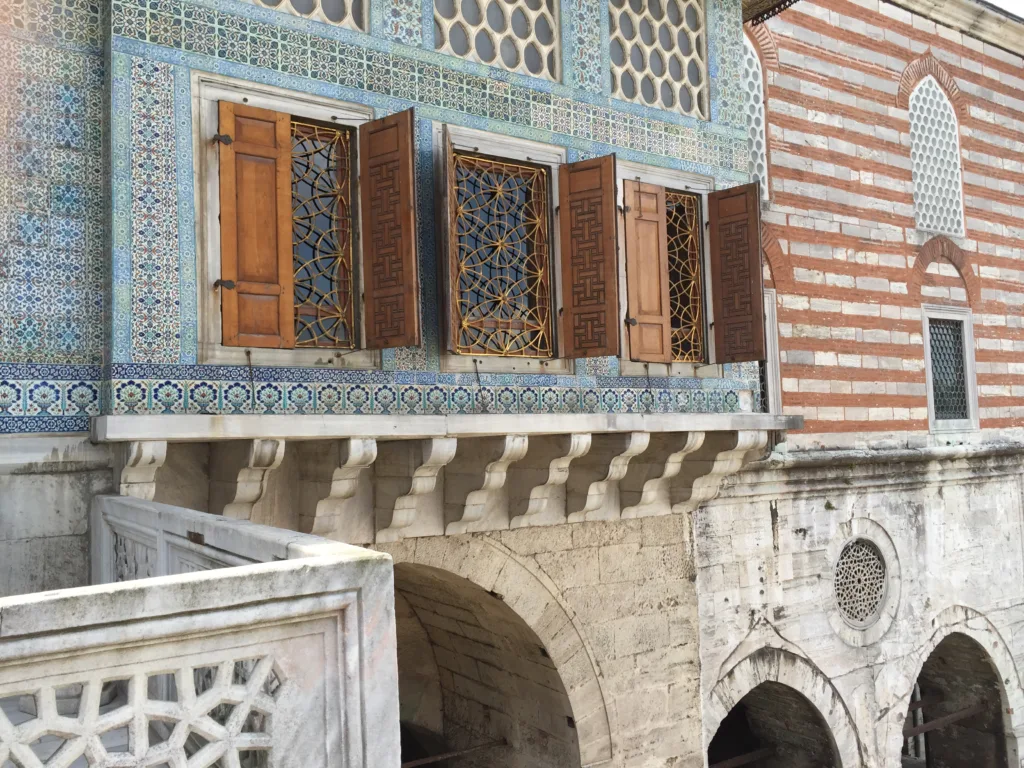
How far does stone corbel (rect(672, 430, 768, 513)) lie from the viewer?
6.87 metres

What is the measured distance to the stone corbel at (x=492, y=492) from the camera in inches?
225

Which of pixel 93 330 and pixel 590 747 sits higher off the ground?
pixel 93 330

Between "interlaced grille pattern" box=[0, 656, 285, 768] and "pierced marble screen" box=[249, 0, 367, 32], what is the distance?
12.8ft

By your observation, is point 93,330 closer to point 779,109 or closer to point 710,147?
point 710,147

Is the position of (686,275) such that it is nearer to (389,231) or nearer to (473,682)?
(389,231)

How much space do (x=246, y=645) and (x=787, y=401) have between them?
6.98m

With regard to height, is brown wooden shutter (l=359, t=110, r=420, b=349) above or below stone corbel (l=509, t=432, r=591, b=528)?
above

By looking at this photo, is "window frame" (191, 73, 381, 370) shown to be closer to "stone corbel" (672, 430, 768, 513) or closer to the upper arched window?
"stone corbel" (672, 430, 768, 513)

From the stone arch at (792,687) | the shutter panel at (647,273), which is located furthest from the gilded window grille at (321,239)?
the stone arch at (792,687)

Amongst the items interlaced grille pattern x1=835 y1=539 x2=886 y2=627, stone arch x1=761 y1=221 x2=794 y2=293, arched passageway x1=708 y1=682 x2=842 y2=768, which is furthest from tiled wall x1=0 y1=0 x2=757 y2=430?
arched passageway x1=708 y1=682 x2=842 y2=768

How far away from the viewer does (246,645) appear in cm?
257

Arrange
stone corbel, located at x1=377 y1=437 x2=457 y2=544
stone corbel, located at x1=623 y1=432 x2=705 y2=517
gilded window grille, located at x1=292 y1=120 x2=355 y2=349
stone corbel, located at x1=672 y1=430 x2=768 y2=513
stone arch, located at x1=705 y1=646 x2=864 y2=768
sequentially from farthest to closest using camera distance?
stone arch, located at x1=705 y1=646 x2=864 y2=768
stone corbel, located at x1=672 y1=430 x2=768 y2=513
stone corbel, located at x1=623 y1=432 x2=705 y2=517
stone corbel, located at x1=377 y1=437 x2=457 y2=544
gilded window grille, located at x1=292 y1=120 x2=355 y2=349

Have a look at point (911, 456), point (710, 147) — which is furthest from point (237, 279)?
point (911, 456)

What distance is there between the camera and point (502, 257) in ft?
19.6
